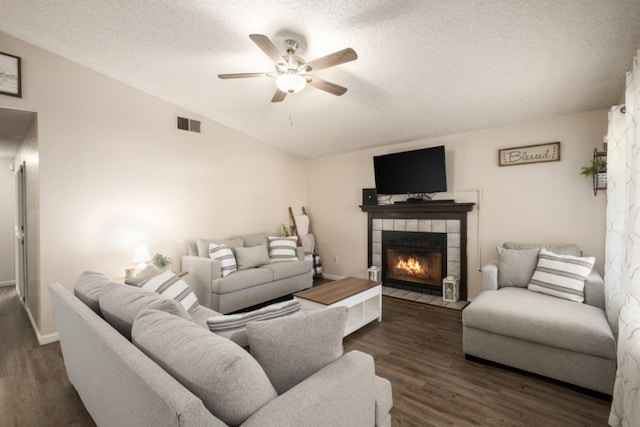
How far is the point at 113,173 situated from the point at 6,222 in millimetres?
3420

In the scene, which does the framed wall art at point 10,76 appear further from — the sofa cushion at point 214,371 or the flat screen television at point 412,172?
the flat screen television at point 412,172

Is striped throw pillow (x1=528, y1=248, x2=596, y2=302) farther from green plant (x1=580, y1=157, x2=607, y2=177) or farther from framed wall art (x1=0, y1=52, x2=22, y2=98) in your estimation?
framed wall art (x1=0, y1=52, x2=22, y2=98)

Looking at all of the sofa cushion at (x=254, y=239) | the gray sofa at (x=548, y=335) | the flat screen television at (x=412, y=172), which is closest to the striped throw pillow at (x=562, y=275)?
the gray sofa at (x=548, y=335)

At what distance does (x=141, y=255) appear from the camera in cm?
345

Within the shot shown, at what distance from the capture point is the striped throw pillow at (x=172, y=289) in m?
2.22

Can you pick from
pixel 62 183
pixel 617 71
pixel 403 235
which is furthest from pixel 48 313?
pixel 617 71

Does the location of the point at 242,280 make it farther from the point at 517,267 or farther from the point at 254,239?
the point at 517,267

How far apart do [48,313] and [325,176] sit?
427cm

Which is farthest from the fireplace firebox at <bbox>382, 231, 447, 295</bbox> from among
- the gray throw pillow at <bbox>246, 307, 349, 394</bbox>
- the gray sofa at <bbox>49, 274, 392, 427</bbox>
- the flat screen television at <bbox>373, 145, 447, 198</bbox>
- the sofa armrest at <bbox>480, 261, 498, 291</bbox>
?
the gray throw pillow at <bbox>246, 307, 349, 394</bbox>

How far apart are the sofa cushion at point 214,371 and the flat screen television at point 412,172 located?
3737 mm

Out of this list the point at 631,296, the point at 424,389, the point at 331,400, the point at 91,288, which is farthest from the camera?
the point at 424,389

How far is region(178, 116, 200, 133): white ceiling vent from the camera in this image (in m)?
4.12

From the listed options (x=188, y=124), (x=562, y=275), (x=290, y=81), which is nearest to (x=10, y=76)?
(x=188, y=124)

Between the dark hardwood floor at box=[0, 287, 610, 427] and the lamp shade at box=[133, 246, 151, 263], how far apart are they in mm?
1068
